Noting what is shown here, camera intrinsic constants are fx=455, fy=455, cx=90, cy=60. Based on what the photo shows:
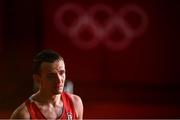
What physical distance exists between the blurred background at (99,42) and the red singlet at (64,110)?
5970 millimetres

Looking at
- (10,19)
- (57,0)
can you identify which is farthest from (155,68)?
(10,19)

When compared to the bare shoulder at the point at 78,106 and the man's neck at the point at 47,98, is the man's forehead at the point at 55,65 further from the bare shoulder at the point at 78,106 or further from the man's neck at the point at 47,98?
the bare shoulder at the point at 78,106

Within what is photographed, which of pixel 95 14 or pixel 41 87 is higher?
pixel 95 14

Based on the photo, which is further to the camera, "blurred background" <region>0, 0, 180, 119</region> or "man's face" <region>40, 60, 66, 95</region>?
"blurred background" <region>0, 0, 180, 119</region>

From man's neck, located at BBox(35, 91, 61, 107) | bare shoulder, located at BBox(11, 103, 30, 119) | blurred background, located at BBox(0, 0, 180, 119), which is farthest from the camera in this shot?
blurred background, located at BBox(0, 0, 180, 119)

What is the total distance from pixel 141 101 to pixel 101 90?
1.10m

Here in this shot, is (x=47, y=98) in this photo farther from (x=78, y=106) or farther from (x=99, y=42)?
(x=99, y=42)

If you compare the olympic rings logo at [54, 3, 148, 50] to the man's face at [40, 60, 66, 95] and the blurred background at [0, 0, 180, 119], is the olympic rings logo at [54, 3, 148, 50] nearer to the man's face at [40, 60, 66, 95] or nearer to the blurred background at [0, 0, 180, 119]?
the blurred background at [0, 0, 180, 119]

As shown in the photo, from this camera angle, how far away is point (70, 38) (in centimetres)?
895

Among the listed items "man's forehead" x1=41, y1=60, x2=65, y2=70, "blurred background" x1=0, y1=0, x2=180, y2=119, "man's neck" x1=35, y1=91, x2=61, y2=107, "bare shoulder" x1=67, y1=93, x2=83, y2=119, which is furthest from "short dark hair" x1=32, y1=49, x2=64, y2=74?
"blurred background" x1=0, y1=0, x2=180, y2=119

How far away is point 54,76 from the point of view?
2488 millimetres

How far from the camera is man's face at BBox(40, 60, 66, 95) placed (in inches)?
97.4

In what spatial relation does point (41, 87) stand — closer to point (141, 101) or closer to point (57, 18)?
point (141, 101)

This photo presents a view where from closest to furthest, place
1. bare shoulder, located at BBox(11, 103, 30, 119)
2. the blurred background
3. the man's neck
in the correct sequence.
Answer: bare shoulder, located at BBox(11, 103, 30, 119) < the man's neck < the blurred background
